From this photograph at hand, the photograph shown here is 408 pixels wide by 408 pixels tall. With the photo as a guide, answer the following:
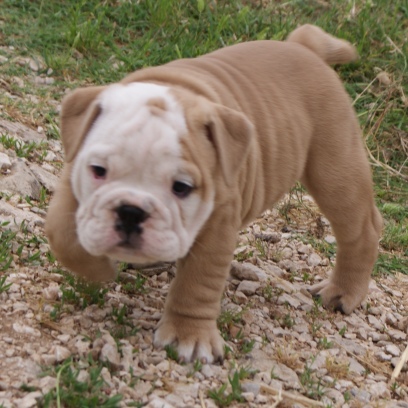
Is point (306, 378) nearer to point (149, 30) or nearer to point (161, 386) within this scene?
point (161, 386)

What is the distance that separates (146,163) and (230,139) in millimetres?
441

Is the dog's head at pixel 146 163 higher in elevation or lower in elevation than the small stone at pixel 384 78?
higher

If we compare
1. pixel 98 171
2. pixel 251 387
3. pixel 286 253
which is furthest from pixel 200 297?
pixel 286 253

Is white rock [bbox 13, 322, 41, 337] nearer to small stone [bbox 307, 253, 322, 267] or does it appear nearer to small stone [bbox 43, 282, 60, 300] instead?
small stone [bbox 43, 282, 60, 300]

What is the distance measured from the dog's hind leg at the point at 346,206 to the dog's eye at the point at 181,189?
133 cm

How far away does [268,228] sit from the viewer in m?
5.79

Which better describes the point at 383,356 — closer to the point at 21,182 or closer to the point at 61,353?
the point at 61,353

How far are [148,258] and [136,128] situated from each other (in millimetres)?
492

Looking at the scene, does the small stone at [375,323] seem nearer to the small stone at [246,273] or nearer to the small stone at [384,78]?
the small stone at [246,273]

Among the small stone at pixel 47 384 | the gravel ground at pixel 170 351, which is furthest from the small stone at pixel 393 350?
the small stone at pixel 47 384

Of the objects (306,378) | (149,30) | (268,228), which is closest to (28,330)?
(306,378)

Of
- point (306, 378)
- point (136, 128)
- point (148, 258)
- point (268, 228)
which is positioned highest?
point (136, 128)

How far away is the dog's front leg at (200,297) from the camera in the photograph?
3.73 m

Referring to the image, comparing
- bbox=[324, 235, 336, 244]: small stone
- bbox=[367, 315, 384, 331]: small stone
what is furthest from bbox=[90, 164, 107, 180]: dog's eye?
bbox=[324, 235, 336, 244]: small stone
